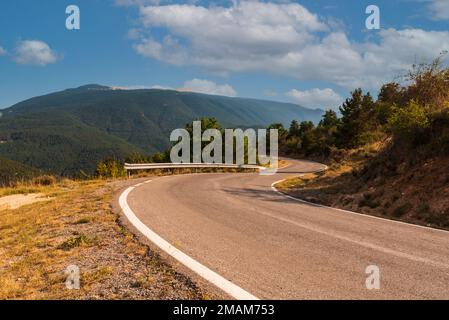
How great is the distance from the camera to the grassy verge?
15.3 feet

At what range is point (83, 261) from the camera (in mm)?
6066

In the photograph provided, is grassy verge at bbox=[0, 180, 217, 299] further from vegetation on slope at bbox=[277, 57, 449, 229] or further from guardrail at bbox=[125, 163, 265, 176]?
guardrail at bbox=[125, 163, 265, 176]

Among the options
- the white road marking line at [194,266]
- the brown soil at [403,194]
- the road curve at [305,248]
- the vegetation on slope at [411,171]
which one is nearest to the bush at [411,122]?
the vegetation on slope at [411,171]

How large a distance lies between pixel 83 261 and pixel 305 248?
3.46 m

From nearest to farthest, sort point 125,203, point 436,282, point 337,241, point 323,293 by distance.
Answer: point 323,293 → point 436,282 → point 337,241 → point 125,203

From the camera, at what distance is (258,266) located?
5.42 meters

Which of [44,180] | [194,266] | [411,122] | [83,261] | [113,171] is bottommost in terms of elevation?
[44,180]

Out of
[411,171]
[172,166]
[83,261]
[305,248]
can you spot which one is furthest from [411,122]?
[172,166]

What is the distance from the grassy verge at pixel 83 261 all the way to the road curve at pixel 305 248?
67cm

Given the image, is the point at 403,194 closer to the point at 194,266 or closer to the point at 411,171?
the point at 411,171
